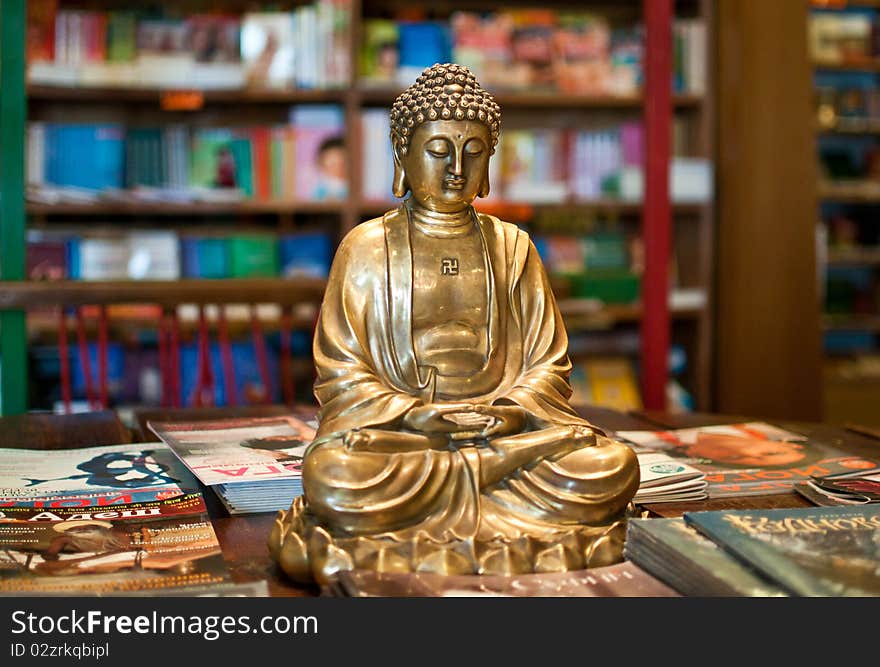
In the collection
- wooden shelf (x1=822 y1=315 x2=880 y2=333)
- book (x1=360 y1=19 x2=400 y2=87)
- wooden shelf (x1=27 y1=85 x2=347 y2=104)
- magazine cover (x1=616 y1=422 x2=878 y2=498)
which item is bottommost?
wooden shelf (x1=822 y1=315 x2=880 y2=333)

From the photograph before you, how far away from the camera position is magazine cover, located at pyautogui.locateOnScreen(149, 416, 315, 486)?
156 cm

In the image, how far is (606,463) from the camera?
1.28m

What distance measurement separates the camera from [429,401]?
1.38 meters

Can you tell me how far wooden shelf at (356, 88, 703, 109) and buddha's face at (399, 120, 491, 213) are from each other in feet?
8.21

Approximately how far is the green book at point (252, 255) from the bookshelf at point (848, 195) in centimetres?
232

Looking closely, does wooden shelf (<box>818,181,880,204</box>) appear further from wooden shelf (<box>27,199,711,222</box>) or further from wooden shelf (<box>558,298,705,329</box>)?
wooden shelf (<box>558,298,705,329</box>)

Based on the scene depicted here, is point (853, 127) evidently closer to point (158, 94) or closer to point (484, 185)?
point (158, 94)

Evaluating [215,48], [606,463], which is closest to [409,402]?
[606,463]

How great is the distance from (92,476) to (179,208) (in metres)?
2.32

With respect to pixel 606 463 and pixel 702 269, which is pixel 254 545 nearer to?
Result: pixel 606 463

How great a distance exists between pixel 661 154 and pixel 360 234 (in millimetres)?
2022

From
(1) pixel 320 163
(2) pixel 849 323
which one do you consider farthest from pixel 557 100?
(2) pixel 849 323

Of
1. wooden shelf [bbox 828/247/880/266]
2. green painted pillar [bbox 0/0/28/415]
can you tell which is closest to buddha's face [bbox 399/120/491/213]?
green painted pillar [bbox 0/0/28/415]

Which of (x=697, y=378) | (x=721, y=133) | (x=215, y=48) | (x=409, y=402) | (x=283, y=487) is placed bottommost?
(x=697, y=378)
